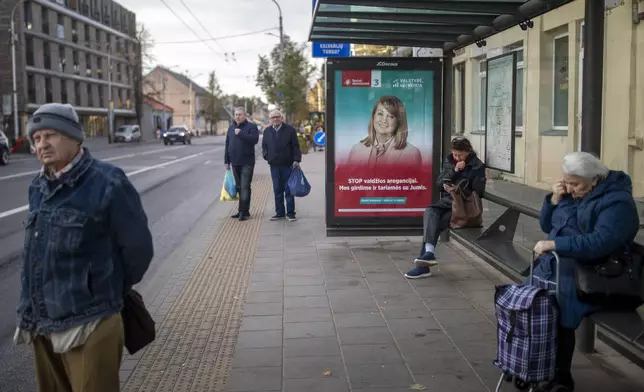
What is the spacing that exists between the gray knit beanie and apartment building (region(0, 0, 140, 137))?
44585 millimetres

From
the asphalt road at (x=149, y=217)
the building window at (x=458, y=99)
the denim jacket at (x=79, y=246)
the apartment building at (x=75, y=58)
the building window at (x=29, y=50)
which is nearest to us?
the denim jacket at (x=79, y=246)

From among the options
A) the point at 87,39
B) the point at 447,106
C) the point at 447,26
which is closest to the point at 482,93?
the point at 447,26

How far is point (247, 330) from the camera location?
18.5ft

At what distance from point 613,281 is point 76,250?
2.92 m

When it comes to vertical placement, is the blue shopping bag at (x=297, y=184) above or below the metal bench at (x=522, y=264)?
above

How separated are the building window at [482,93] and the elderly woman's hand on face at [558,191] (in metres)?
3.38

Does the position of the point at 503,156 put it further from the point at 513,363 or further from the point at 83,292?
the point at 83,292

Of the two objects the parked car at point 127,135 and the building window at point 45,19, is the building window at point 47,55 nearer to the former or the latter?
the building window at point 45,19

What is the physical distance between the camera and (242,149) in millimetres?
11711

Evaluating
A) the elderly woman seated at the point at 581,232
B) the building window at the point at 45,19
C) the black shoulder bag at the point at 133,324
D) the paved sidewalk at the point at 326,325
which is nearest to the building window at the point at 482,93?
the paved sidewalk at the point at 326,325

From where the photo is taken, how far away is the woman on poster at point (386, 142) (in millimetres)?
9000

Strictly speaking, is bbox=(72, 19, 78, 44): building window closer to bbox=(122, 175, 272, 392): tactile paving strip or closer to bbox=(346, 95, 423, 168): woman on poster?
bbox=(122, 175, 272, 392): tactile paving strip

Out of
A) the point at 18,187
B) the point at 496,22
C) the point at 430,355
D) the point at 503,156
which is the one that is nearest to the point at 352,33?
the point at 496,22

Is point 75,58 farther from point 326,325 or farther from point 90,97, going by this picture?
point 326,325
